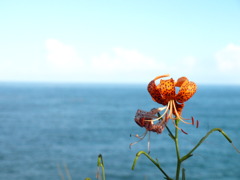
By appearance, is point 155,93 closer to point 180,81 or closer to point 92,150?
point 180,81

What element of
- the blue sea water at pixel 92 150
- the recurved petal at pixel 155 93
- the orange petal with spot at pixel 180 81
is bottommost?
the blue sea water at pixel 92 150

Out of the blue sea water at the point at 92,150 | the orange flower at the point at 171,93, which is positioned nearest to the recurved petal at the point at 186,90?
the orange flower at the point at 171,93

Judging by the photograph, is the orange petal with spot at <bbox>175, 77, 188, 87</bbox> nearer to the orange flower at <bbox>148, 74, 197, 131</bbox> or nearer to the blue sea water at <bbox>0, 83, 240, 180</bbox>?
the orange flower at <bbox>148, 74, 197, 131</bbox>

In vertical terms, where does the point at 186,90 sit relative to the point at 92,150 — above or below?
above

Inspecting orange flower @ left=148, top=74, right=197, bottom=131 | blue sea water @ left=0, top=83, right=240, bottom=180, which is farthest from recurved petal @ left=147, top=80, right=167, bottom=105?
blue sea water @ left=0, top=83, right=240, bottom=180

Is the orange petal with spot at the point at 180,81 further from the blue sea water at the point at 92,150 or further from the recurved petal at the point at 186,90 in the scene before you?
the blue sea water at the point at 92,150

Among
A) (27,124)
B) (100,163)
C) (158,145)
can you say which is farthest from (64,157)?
(100,163)

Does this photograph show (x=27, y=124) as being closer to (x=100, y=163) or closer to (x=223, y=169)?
(x=223, y=169)

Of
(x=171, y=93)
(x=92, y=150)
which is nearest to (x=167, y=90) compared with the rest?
(x=171, y=93)
